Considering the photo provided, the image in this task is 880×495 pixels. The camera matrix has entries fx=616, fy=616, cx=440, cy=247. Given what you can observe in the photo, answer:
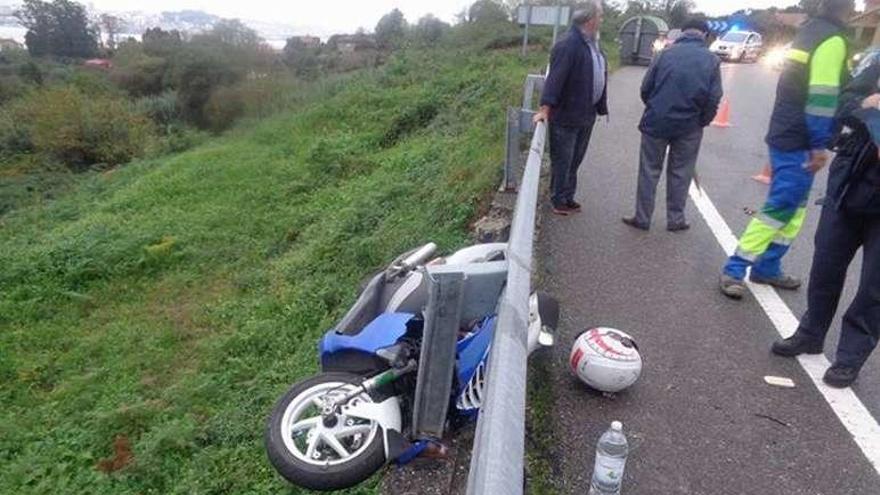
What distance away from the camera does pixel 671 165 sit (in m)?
5.07

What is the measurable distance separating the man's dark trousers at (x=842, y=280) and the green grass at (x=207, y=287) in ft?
8.07

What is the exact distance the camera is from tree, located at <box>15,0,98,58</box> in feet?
213

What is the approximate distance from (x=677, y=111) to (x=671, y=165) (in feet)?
1.53

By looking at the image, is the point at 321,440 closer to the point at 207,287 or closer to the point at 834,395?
the point at 834,395

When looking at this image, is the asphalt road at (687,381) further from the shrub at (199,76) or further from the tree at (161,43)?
the tree at (161,43)

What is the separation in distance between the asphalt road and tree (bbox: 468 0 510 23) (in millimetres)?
31513

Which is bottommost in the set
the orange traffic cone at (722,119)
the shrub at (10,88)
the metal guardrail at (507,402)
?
the shrub at (10,88)

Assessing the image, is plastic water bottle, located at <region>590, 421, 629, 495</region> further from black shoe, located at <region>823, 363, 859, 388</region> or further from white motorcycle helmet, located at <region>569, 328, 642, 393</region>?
black shoe, located at <region>823, 363, 859, 388</region>

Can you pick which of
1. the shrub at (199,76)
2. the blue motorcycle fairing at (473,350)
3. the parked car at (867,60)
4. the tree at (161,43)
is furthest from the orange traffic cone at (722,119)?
the tree at (161,43)

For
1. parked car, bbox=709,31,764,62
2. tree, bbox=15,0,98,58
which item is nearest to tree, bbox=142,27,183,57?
tree, bbox=15,0,98,58

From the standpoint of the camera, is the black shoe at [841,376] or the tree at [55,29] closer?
the black shoe at [841,376]

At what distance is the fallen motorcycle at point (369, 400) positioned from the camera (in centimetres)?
242

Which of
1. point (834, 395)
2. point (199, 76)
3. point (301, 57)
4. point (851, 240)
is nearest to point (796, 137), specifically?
point (851, 240)

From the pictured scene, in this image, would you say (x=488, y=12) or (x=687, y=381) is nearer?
(x=687, y=381)
